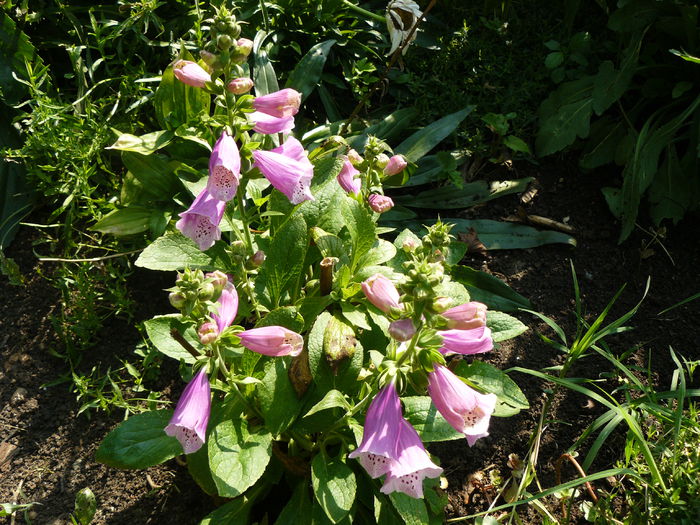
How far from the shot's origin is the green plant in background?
3482 mm

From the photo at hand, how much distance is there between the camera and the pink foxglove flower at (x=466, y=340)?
181 centimetres

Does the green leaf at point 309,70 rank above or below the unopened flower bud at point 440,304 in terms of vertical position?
below

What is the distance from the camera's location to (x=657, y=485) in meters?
2.38

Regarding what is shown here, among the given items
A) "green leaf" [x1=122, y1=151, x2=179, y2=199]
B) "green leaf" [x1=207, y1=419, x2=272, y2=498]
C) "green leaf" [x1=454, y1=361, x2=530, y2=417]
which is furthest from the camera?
"green leaf" [x1=122, y1=151, x2=179, y2=199]

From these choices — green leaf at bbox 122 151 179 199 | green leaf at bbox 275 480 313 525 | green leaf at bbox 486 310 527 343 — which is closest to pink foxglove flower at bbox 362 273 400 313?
green leaf at bbox 486 310 527 343

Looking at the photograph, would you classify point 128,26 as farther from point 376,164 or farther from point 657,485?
point 657,485

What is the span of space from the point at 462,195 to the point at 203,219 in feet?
6.20

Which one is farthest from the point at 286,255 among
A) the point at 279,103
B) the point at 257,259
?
the point at 279,103

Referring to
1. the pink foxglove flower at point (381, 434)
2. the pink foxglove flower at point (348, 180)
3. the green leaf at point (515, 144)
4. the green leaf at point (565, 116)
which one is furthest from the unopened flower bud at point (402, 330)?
the green leaf at point (565, 116)

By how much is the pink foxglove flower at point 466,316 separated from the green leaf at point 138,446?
3.43ft

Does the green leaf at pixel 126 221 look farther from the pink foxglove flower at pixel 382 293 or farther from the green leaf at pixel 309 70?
the pink foxglove flower at pixel 382 293

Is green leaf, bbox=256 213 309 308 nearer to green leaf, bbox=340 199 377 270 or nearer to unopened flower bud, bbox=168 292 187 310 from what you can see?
green leaf, bbox=340 199 377 270

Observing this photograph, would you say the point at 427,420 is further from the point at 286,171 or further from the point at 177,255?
the point at 177,255

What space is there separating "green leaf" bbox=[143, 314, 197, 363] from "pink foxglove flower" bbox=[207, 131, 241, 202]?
0.50 meters
